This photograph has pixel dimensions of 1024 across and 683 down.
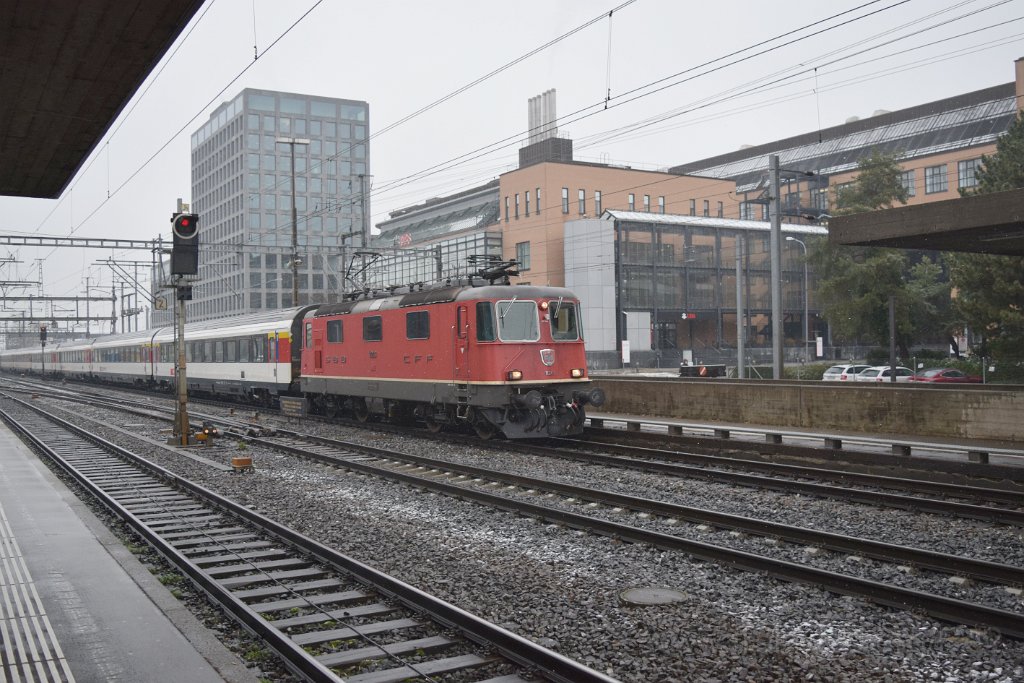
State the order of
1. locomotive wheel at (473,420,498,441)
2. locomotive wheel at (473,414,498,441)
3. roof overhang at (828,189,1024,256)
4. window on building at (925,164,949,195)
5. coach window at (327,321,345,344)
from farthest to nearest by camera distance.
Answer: window on building at (925,164,949,195) < coach window at (327,321,345,344) < locomotive wheel at (473,420,498,441) < locomotive wheel at (473,414,498,441) < roof overhang at (828,189,1024,256)

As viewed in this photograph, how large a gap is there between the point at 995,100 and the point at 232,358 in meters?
59.7

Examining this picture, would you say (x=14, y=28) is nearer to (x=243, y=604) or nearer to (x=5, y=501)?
(x=243, y=604)

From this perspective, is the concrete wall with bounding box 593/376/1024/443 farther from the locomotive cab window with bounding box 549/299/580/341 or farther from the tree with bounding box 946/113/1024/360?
the tree with bounding box 946/113/1024/360

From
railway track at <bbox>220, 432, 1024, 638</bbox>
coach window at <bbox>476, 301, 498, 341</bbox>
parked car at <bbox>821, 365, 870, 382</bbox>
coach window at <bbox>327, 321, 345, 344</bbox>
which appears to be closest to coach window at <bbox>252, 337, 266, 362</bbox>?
coach window at <bbox>327, 321, 345, 344</bbox>

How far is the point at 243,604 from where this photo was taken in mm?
6754

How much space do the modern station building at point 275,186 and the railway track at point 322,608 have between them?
83.2 metres

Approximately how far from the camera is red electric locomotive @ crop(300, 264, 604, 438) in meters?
17.3

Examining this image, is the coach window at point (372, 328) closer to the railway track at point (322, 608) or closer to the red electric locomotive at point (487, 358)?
the red electric locomotive at point (487, 358)

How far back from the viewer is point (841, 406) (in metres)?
18.8

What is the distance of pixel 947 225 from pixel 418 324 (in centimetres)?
1072

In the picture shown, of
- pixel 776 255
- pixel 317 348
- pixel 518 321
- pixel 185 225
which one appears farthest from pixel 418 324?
pixel 776 255

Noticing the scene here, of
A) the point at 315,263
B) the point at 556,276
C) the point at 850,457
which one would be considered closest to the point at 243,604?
the point at 850,457

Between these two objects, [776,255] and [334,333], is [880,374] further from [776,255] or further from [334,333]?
[334,333]

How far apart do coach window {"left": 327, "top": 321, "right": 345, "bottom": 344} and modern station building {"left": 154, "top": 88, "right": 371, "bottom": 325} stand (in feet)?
227
